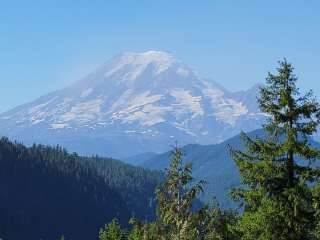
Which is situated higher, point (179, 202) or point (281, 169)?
point (281, 169)

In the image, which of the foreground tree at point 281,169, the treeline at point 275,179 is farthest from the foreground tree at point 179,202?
the foreground tree at point 281,169

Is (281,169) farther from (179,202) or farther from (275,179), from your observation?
(179,202)

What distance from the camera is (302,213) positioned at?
29.9 meters

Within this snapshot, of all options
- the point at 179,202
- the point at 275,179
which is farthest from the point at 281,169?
the point at 179,202

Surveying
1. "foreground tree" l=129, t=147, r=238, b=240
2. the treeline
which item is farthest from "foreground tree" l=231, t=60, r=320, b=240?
"foreground tree" l=129, t=147, r=238, b=240

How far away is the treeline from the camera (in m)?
29.6

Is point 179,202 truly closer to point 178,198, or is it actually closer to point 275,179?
point 178,198

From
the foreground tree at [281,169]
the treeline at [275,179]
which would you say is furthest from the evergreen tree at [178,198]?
the foreground tree at [281,169]

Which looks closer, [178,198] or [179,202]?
[179,202]

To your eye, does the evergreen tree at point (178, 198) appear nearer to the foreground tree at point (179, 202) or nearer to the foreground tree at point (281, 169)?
the foreground tree at point (179, 202)

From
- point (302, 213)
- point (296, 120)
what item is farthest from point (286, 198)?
point (296, 120)

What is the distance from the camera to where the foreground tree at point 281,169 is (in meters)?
29.6

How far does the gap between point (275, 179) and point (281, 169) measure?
532 millimetres

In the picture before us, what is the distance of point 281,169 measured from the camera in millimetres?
29906
